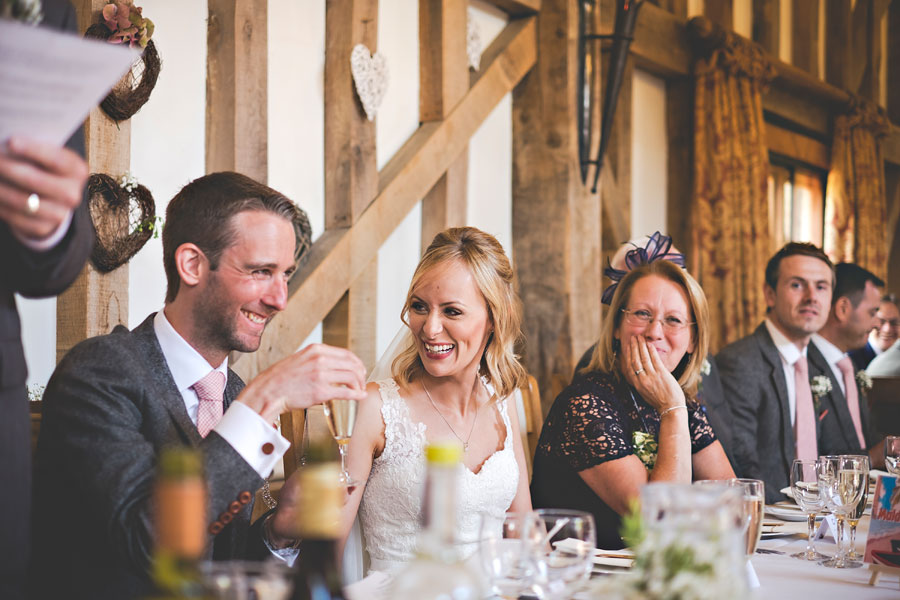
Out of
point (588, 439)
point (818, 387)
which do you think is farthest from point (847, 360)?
point (588, 439)

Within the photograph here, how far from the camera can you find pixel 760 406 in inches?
147

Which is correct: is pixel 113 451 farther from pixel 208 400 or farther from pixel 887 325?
pixel 887 325

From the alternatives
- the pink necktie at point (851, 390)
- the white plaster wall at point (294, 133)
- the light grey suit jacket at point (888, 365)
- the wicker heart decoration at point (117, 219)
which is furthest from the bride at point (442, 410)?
the light grey suit jacket at point (888, 365)

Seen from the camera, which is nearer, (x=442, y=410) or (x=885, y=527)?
(x=885, y=527)

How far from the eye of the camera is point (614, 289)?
9.85 feet

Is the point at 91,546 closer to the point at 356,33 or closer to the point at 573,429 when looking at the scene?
the point at 573,429

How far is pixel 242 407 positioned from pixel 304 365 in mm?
118

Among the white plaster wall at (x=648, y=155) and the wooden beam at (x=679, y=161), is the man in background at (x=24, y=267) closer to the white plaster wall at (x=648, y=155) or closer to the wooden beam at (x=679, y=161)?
the white plaster wall at (x=648, y=155)

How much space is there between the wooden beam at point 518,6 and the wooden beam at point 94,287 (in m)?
2.26

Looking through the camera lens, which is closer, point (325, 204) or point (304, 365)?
point (304, 365)

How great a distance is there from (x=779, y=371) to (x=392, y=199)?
1.74m

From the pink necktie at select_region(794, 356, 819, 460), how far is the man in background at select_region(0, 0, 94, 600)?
3.26 m

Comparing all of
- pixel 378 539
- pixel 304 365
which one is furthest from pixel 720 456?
pixel 304 365

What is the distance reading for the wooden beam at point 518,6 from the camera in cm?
427
